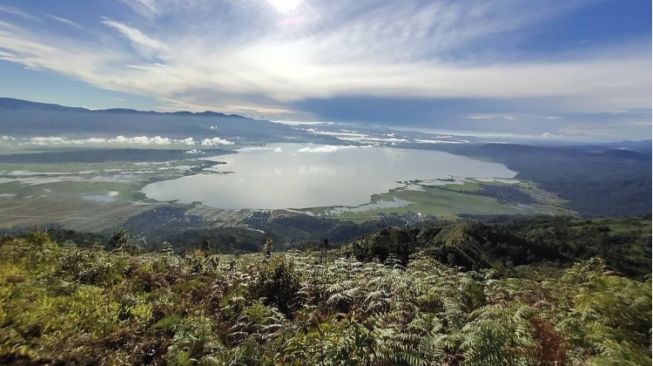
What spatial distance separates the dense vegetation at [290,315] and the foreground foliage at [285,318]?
0.08 feet

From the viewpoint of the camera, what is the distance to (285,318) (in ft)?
23.5

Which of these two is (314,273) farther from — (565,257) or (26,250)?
(565,257)

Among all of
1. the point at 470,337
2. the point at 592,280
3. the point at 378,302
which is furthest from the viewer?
the point at 592,280

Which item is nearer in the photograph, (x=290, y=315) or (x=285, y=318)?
(x=285, y=318)

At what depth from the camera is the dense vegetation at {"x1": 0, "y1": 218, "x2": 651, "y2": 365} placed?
16.7 feet

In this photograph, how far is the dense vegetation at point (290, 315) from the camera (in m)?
5.09

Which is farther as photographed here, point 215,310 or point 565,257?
point 565,257

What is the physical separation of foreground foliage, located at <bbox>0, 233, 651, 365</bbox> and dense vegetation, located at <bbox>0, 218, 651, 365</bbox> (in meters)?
0.02

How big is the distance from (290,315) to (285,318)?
1062 millimetres

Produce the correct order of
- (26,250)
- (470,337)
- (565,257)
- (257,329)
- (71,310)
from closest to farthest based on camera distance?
(470,337)
(71,310)
(257,329)
(26,250)
(565,257)

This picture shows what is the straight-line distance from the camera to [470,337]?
5.42 meters

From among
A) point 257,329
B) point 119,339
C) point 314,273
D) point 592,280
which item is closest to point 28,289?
point 119,339

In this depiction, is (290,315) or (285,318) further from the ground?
(285,318)

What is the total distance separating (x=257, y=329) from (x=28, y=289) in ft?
12.4
